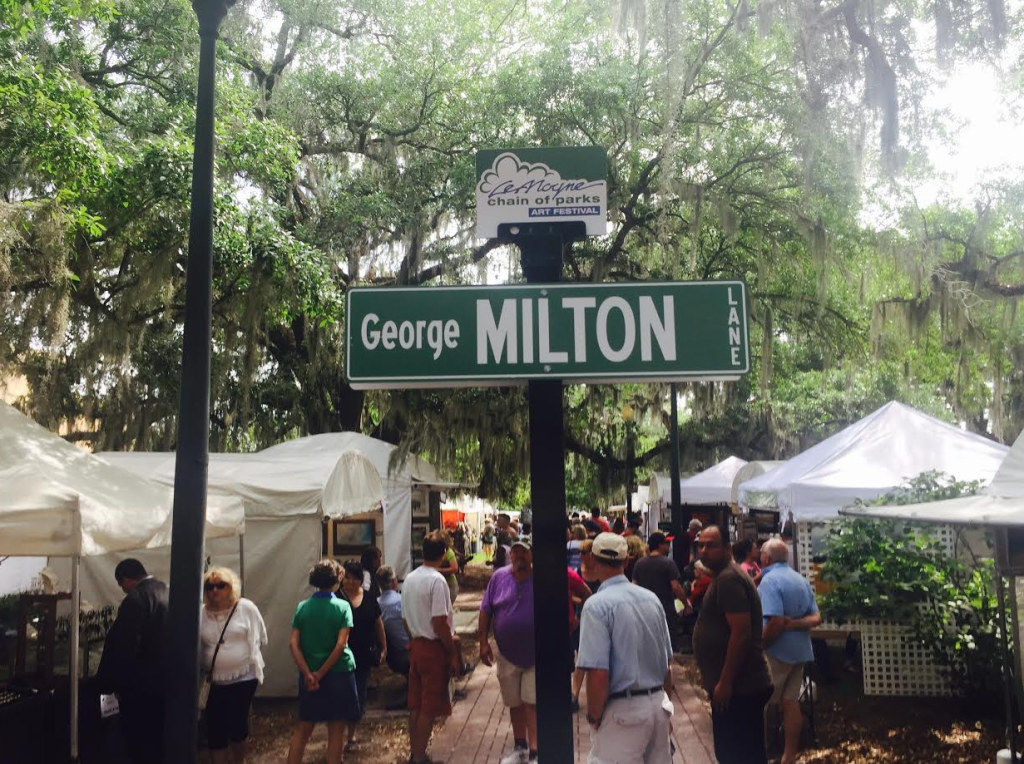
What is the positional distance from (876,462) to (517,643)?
5.81m

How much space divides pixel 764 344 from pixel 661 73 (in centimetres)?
474

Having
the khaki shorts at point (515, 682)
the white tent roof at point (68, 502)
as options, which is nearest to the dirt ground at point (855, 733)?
the khaki shorts at point (515, 682)

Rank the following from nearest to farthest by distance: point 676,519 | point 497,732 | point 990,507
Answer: point 990,507 → point 497,732 → point 676,519

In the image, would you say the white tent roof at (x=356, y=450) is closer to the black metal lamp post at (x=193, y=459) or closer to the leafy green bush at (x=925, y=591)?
the leafy green bush at (x=925, y=591)

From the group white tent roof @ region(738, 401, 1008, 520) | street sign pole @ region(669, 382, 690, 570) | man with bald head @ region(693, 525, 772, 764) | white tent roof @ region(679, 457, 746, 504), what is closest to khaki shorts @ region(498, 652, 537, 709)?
man with bald head @ region(693, 525, 772, 764)

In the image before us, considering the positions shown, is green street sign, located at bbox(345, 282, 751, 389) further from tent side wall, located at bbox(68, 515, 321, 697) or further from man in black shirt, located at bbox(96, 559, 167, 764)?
tent side wall, located at bbox(68, 515, 321, 697)

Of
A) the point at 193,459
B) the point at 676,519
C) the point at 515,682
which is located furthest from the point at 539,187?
the point at 676,519

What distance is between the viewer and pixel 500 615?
6.41 m

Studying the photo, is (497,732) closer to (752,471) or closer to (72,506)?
(72,506)

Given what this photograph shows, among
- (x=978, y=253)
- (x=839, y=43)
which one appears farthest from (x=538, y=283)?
(x=978, y=253)

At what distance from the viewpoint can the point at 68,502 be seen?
17.5 ft

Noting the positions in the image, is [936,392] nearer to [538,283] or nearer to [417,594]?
[417,594]

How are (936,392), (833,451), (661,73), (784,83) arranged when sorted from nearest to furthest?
(833,451)
(661,73)
(784,83)
(936,392)

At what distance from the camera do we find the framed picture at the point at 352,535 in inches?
434
